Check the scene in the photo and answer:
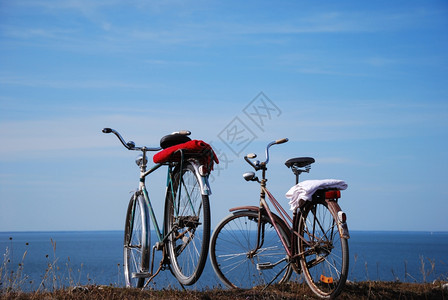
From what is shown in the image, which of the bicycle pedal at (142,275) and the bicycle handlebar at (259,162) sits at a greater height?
the bicycle handlebar at (259,162)

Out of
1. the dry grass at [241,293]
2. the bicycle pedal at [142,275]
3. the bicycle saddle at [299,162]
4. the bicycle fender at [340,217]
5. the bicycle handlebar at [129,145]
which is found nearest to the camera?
the bicycle fender at [340,217]

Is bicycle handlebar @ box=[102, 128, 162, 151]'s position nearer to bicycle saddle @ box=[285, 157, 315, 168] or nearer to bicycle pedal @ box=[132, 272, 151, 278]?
bicycle pedal @ box=[132, 272, 151, 278]

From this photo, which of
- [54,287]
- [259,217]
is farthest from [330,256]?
[54,287]

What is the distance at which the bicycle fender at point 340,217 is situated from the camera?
4.94 metres

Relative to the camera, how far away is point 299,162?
5906 millimetres

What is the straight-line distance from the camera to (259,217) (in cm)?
626

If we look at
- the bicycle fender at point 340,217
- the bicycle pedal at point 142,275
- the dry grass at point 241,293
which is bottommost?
the dry grass at point 241,293

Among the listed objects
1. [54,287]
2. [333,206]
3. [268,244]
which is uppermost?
[333,206]

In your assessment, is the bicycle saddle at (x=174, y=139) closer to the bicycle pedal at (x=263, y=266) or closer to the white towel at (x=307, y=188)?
the white towel at (x=307, y=188)

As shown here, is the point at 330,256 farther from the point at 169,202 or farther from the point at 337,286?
the point at 169,202

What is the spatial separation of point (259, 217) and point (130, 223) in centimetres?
179

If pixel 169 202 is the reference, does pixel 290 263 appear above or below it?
below

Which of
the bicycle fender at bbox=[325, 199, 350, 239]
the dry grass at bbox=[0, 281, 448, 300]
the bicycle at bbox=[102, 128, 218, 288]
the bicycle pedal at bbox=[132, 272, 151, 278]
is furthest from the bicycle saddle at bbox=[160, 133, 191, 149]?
the bicycle fender at bbox=[325, 199, 350, 239]

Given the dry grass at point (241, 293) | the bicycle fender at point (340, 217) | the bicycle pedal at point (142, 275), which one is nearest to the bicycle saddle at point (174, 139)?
the bicycle pedal at point (142, 275)
